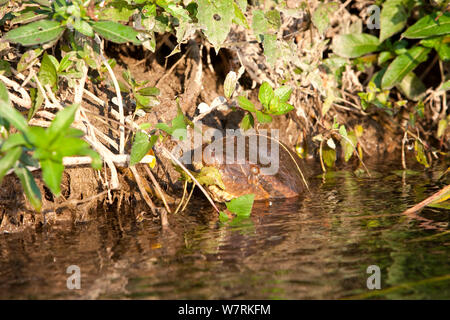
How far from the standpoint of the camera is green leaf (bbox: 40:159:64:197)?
6.11 ft

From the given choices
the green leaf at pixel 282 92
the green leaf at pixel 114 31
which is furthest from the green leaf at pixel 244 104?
the green leaf at pixel 114 31

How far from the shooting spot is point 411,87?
4309 millimetres

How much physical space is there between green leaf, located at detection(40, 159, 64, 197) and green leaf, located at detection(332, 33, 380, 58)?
2899 mm

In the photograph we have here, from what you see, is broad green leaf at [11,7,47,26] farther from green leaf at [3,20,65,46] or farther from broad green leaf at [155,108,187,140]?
broad green leaf at [155,108,187,140]

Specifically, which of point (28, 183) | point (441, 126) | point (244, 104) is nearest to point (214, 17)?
point (244, 104)

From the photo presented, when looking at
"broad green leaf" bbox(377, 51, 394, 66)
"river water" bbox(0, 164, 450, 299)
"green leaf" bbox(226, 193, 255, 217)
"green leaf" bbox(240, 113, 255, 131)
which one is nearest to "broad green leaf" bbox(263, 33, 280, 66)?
"green leaf" bbox(240, 113, 255, 131)

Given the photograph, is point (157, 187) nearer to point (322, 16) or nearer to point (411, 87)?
point (322, 16)

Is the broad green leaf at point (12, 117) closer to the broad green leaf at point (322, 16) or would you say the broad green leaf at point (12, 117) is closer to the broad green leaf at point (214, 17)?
the broad green leaf at point (214, 17)

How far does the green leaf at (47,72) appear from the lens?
2.59 metres

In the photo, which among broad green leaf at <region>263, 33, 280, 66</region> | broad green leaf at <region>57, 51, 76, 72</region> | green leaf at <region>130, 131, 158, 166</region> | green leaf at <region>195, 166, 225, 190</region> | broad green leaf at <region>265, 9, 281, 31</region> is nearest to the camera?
green leaf at <region>130, 131, 158, 166</region>

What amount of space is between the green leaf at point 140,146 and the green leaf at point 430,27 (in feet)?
7.23

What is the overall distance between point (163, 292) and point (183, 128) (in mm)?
1104

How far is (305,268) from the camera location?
1925 millimetres
